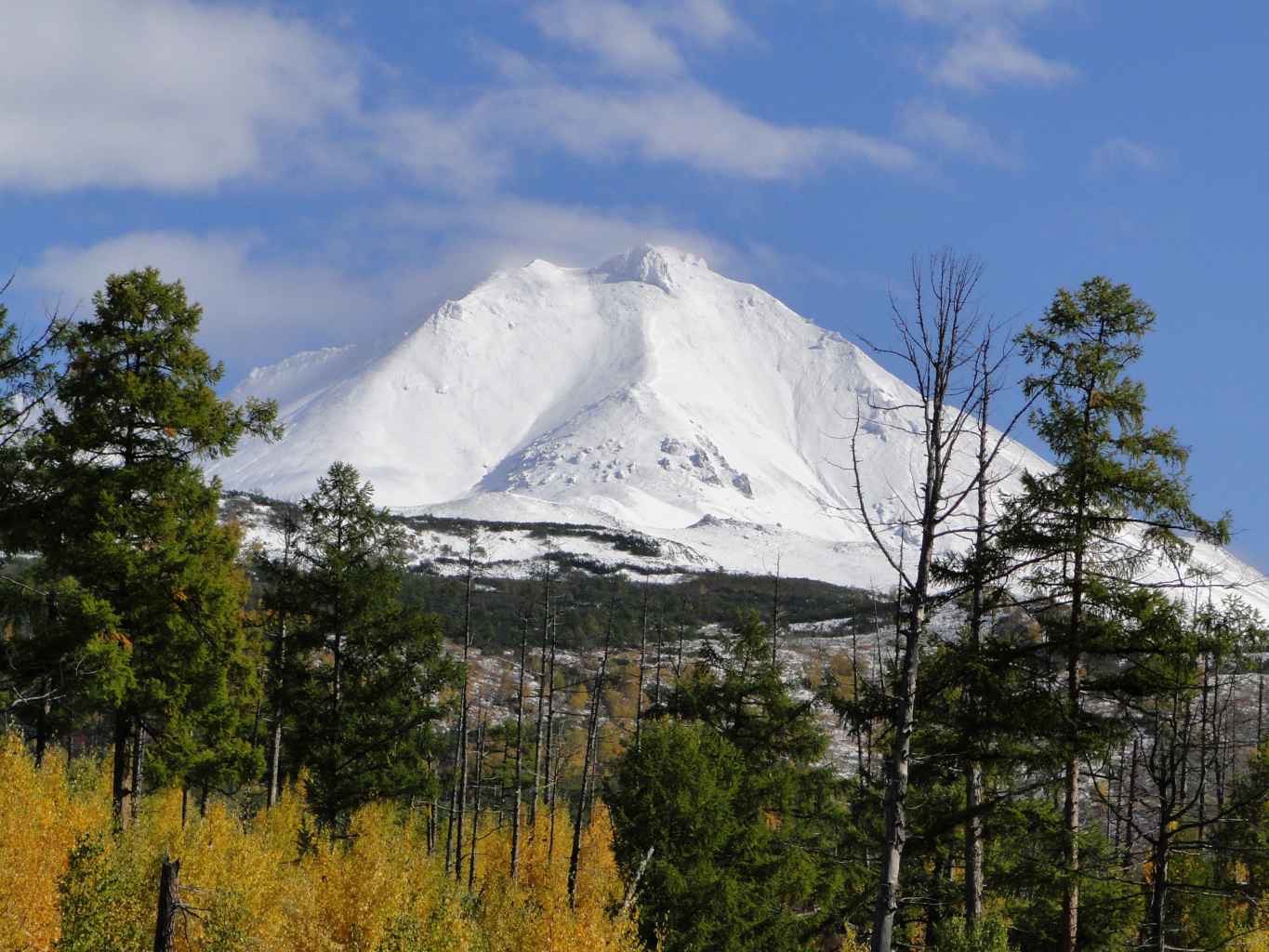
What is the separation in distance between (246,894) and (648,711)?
45.4 feet

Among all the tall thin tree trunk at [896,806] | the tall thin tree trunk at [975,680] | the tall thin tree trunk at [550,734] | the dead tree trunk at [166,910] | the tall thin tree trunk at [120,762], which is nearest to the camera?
the tall thin tree trunk at [896,806]

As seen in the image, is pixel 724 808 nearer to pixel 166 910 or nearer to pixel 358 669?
pixel 358 669

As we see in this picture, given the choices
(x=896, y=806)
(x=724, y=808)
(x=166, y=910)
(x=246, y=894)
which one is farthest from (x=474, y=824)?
(x=896, y=806)

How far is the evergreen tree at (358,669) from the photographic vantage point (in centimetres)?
2677

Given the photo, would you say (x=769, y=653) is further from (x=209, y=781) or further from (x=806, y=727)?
(x=209, y=781)

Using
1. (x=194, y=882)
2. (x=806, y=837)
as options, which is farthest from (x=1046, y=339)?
(x=806, y=837)

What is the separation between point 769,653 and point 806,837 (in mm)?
7944

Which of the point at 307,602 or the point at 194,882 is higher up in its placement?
the point at 307,602

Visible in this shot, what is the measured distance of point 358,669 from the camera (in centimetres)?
2720

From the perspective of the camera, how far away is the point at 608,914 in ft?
88.2

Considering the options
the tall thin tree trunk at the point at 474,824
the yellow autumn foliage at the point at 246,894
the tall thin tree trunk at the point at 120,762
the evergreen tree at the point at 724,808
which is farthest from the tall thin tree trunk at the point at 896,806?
the tall thin tree trunk at the point at 474,824

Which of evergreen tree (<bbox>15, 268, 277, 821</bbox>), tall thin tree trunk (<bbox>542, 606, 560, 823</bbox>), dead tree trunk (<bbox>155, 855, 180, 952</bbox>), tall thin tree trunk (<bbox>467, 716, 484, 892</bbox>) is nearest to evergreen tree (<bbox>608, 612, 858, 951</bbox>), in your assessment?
tall thin tree trunk (<bbox>542, 606, 560, 823</bbox>)

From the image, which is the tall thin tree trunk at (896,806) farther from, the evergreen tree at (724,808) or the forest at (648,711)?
the evergreen tree at (724,808)

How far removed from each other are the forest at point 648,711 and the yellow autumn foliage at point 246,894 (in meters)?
0.09
